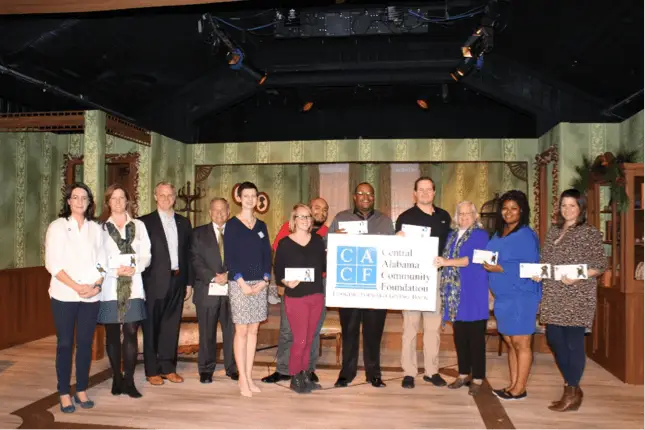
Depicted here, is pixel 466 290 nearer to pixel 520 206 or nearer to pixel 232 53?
pixel 520 206

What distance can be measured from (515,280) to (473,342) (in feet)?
2.27

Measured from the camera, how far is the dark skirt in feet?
14.1

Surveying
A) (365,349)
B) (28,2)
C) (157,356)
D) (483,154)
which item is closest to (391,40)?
(483,154)

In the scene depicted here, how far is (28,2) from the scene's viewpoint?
2.54 metres

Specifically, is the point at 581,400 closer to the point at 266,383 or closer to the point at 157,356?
the point at 266,383

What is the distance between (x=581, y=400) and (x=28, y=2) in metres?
4.33

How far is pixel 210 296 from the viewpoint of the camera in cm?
496

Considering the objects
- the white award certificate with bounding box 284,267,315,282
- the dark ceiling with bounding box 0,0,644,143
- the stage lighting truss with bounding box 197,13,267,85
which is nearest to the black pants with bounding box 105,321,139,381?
the white award certificate with bounding box 284,267,315,282

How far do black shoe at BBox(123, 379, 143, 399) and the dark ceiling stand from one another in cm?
363

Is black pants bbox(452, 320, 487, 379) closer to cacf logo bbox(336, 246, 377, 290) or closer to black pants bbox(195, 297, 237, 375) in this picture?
cacf logo bbox(336, 246, 377, 290)

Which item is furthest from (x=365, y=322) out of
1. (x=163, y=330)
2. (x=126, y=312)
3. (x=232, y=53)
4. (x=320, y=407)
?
(x=232, y=53)

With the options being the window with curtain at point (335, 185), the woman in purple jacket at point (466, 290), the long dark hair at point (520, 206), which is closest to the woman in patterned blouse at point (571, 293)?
the long dark hair at point (520, 206)

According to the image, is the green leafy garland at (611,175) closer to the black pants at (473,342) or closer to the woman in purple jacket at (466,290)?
the woman in purple jacket at (466,290)

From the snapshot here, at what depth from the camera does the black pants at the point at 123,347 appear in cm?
441
